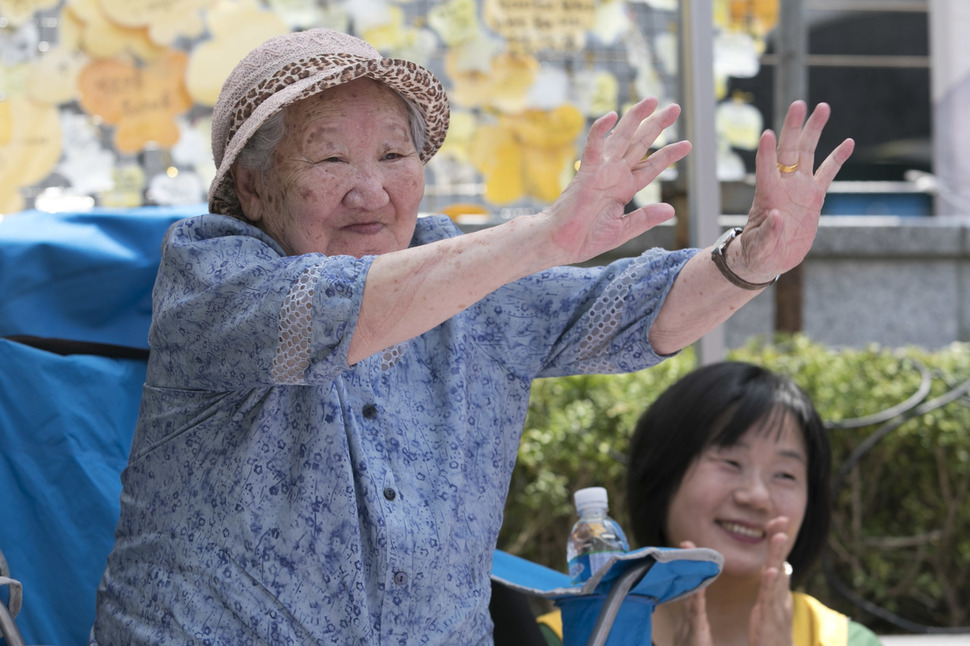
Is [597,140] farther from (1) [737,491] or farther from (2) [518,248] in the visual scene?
(1) [737,491]

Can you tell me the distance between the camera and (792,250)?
170 centimetres

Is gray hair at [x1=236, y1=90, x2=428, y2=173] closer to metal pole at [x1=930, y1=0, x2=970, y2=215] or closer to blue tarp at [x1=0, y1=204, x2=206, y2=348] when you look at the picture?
blue tarp at [x1=0, y1=204, x2=206, y2=348]

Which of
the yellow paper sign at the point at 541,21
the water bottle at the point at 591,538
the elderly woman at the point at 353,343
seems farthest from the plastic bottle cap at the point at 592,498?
the yellow paper sign at the point at 541,21

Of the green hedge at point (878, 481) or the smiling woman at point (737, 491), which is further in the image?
the green hedge at point (878, 481)

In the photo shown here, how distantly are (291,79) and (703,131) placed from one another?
74.0 inches

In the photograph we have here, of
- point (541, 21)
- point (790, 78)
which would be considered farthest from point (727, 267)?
point (790, 78)

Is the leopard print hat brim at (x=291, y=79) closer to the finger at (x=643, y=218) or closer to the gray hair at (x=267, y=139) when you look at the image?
the gray hair at (x=267, y=139)

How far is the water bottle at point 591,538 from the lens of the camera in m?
2.31

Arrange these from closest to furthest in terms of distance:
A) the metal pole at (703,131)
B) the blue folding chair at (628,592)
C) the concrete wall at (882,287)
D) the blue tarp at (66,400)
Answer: the blue folding chair at (628,592) → the blue tarp at (66,400) → the metal pole at (703,131) → the concrete wall at (882,287)

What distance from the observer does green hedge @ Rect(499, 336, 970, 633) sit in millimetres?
3721

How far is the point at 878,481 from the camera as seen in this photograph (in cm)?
392

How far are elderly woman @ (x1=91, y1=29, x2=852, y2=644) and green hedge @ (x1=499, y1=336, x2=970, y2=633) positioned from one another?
1819 millimetres

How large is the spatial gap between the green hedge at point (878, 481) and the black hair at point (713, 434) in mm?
925

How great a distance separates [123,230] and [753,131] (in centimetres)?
254
